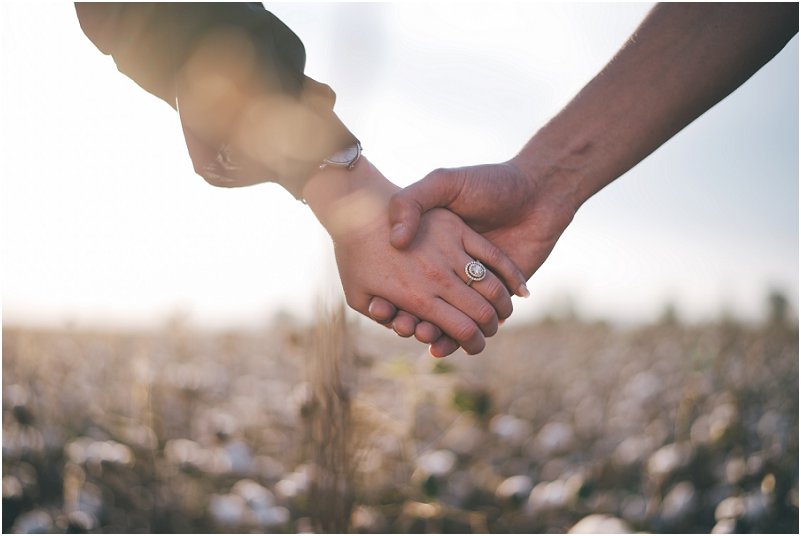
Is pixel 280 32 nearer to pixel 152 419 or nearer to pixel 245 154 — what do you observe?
pixel 245 154

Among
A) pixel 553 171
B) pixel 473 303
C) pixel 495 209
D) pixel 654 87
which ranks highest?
pixel 654 87

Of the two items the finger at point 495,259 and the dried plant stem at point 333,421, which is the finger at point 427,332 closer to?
the finger at point 495,259

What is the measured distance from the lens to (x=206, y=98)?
1652 mm

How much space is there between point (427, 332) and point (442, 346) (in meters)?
0.07

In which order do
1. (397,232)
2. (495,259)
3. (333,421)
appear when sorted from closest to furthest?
(333,421)
(397,232)
(495,259)

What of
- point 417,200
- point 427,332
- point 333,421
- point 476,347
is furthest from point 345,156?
point 333,421

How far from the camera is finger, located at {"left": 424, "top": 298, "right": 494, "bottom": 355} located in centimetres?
175

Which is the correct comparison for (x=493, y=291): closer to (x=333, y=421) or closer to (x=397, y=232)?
(x=397, y=232)

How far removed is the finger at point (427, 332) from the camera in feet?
5.84

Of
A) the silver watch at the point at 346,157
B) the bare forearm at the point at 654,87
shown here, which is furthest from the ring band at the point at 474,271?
the silver watch at the point at 346,157

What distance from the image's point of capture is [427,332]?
1.79m

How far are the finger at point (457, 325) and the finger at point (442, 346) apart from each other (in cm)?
3

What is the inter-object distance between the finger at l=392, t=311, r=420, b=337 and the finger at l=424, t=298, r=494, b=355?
4 cm

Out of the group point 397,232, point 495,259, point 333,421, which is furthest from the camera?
point 495,259
